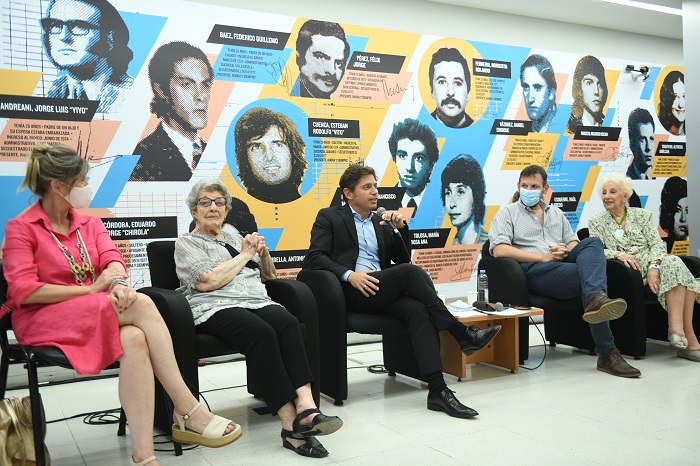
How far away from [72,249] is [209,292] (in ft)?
2.26

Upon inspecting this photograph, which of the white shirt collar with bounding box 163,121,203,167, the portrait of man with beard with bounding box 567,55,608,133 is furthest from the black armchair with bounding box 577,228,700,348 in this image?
the white shirt collar with bounding box 163,121,203,167

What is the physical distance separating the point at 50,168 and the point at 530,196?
3.14 meters

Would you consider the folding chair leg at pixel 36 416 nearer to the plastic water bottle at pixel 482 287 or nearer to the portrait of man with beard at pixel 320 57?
the plastic water bottle at pixel 482 287

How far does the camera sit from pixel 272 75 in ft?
15.8

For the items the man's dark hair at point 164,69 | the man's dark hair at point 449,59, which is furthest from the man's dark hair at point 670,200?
the man's dark hair at point 164,69

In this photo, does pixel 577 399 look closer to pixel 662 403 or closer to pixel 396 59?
pixel 662 403

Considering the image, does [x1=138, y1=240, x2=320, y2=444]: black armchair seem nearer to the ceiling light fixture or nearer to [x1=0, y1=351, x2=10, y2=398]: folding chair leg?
[x1=0, y1=351, x2=10, y2=398]: folding chair leg

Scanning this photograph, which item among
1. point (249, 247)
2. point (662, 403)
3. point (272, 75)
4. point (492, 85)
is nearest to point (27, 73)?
point (272, 75)

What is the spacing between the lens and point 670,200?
→ 268 inches

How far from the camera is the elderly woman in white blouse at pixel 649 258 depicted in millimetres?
4344

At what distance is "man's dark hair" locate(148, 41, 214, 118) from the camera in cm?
438

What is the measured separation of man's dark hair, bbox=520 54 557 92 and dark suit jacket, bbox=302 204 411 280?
9.24ft

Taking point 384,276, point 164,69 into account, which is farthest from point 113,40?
point 384,276

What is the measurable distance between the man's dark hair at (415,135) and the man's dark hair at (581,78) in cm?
168
